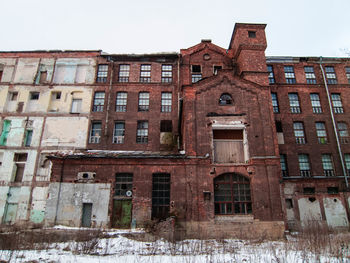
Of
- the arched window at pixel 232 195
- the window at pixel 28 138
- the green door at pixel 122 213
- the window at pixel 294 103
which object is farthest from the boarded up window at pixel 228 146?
the window at pixel 28 138

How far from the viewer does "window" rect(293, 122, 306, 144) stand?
2388 cm

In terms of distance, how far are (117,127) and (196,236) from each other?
44.3 ft

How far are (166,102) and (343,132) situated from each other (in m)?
18.0

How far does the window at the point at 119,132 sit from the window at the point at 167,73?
639 cm

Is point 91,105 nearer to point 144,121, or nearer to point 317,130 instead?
point 144,121

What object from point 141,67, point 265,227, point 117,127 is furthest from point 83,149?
point 265,227

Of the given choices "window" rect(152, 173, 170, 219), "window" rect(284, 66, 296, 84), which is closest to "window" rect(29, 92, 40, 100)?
"window" rect(152, 173, 170, 219)

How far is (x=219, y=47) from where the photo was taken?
26.8m

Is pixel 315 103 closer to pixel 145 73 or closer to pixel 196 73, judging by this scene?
pixel 196 73

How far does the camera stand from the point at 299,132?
2419 centimetres

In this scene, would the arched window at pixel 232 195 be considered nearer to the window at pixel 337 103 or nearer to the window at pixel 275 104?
the window at pixel 275 104

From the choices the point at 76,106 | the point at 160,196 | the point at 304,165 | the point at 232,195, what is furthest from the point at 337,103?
the point at 76,106

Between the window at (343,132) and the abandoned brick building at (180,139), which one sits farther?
the window at (343,132)

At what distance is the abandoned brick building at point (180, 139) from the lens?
16.6 m
